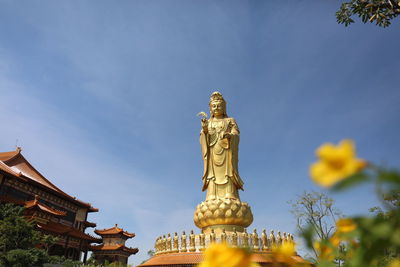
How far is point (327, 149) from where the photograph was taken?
1.77ft

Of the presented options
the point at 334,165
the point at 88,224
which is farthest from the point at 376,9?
the point at 88,224

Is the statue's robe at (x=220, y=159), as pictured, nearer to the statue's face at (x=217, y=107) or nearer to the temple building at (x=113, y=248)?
the statue's face at (x=217, y=107)

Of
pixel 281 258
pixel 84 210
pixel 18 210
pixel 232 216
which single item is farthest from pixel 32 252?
pixel 84 210

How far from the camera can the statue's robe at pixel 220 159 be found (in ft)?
33.4

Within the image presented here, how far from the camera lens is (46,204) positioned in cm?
2255

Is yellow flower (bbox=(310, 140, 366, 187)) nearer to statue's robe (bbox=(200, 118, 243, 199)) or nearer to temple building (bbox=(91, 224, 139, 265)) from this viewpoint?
statue's robe (bbox=(200, 118, 243, 199))

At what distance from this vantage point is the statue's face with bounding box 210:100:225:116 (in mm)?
11156

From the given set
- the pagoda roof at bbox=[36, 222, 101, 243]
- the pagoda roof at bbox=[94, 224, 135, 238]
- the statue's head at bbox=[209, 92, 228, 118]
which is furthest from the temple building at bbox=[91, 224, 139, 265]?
the statue's head at bbox=[209, 92, 228, 118]

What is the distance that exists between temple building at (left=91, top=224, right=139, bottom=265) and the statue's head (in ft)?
68.9

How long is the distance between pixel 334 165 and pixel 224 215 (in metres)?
8.48

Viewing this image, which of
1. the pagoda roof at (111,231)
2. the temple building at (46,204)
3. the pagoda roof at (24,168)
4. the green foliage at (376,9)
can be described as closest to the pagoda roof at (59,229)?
the temple building at (46,204)

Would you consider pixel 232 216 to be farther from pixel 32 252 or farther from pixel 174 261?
pixel 32 252

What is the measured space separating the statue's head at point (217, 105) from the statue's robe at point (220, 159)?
0.31 metres

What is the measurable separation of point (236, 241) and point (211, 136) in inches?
174
